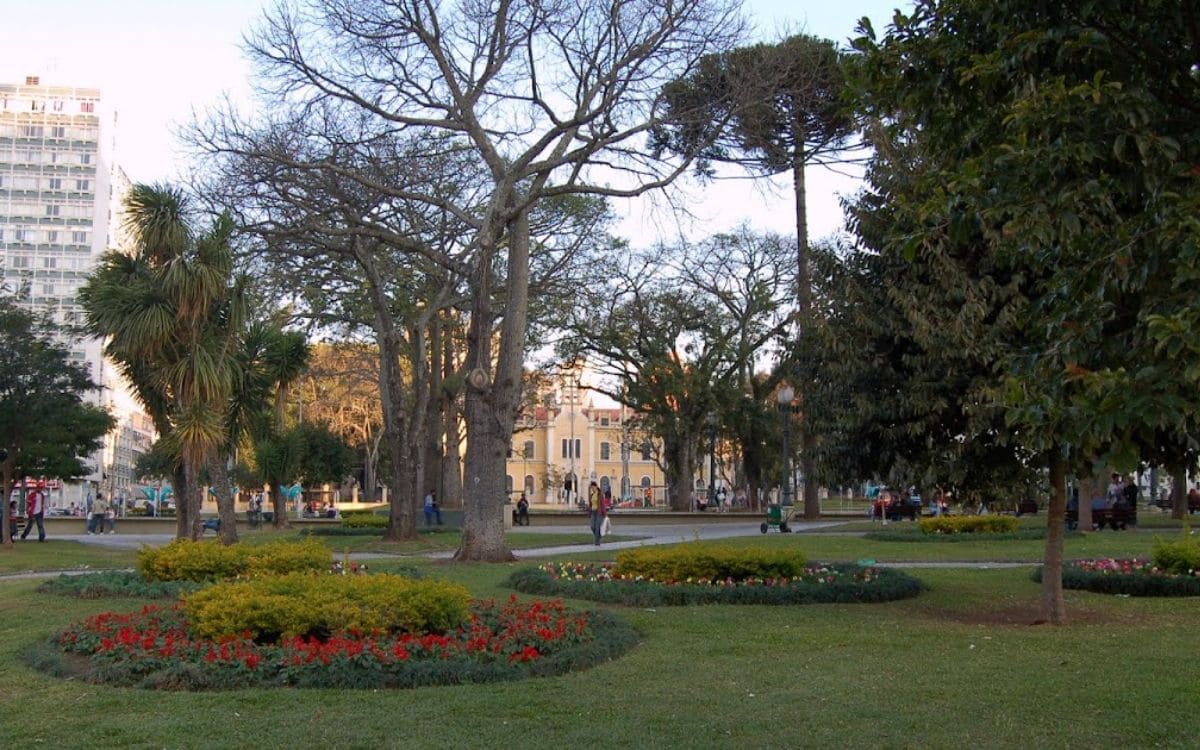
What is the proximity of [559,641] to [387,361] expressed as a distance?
18.6 m

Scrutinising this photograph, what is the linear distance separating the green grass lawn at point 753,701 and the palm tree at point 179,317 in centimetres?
905

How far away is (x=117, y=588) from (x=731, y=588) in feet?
24.5

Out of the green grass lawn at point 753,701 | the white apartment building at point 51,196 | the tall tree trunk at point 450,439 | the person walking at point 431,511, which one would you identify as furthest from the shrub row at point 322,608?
the white apartment building at point 51,196

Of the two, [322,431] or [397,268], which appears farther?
[322,431]

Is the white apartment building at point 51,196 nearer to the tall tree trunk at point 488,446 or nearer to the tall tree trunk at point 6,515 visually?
the tall tree trunk at point 6,515

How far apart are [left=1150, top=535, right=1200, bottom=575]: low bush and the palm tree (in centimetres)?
1475

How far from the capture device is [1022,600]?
13.2 m

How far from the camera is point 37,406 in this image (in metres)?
26.8

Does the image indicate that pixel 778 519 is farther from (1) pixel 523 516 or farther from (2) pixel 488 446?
(2) pixel 488 446

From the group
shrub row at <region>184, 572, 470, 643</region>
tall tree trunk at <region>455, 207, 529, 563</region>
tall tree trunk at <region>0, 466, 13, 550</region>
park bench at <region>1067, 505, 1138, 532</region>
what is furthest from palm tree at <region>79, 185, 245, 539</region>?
park bench at <region>1067, 505, 1138, 532</region>

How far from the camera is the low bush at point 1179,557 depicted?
14.4 m

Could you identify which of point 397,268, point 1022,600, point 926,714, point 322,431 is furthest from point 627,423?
point 926,714

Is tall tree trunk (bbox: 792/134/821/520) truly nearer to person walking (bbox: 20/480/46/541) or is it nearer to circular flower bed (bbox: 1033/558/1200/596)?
circular flower bed (bbox: 1033/558/1200/596)

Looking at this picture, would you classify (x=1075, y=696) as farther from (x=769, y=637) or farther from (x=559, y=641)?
(x=559, y=641)
